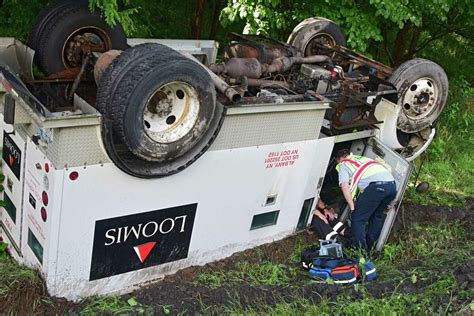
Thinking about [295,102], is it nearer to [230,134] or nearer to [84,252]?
[230,134]

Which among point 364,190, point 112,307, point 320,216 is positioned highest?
point 364,190

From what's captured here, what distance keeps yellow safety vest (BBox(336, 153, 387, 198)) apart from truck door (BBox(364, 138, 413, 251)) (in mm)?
139

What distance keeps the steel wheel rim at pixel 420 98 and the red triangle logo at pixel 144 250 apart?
3148 millimetres

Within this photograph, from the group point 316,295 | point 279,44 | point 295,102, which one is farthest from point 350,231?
point 279,44

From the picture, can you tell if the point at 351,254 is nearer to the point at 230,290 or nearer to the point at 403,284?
the point at 403,284

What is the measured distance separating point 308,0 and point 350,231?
3.48 metres

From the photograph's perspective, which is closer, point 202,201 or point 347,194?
point 202,201

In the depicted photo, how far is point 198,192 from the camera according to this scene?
463cm

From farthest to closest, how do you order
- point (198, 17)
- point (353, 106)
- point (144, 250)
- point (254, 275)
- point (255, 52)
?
point (198, 17) → point (255, 52) → point (353, 106) → point (254, 275) → point (144, 250)

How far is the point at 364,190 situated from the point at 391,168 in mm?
369

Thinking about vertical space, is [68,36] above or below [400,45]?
above

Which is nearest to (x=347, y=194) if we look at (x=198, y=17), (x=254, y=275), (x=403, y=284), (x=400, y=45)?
(x=403, y=284)

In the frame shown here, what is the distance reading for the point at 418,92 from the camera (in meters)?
6.19

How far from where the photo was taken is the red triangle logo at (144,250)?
4531mm
